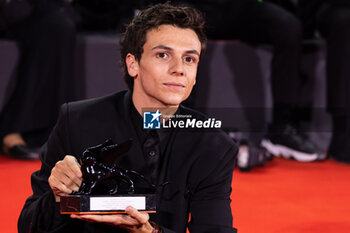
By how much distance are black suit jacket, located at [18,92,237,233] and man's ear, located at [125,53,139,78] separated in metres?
0.09

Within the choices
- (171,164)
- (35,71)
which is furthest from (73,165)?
(35,71)

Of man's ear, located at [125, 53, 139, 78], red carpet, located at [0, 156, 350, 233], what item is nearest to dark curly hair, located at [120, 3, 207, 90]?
man's ear, located at [125, 53, 139, 78]

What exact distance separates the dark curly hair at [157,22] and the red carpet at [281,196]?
0.77 m

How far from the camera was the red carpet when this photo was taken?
186 cm

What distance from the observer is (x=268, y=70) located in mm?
3271

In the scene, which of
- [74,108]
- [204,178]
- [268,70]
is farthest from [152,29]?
[268,70]

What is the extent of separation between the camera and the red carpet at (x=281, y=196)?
186 cm

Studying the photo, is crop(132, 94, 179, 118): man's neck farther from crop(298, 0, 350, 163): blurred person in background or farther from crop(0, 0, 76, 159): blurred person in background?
crop(298, 0, 350, 163): blurred person in background

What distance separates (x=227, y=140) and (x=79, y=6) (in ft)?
7.84

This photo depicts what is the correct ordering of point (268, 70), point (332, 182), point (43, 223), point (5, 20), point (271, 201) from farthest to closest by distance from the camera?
point (268, 70), point (5, 20), point (332, 182), point (271, 201), point (43, 223)

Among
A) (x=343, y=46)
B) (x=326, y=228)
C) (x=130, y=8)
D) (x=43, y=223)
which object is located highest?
(x=130, y=8)

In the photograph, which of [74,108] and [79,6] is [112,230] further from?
[79,6]

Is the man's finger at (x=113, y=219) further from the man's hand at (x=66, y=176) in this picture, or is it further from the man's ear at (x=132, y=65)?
the man's ear at (x=132, y=65)

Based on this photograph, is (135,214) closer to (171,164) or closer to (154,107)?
(171,164)
